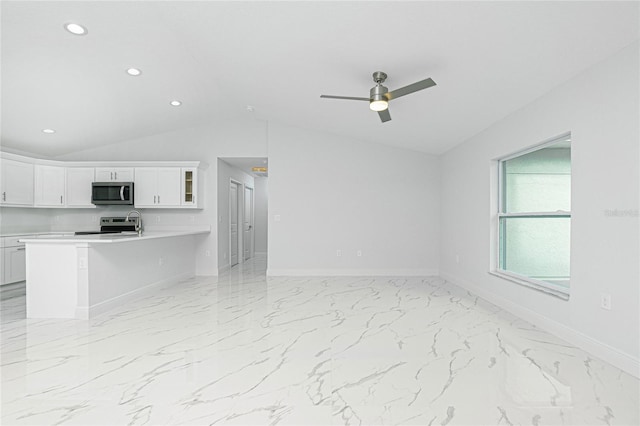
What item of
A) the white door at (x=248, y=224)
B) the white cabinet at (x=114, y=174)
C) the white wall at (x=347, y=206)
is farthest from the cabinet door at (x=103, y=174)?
the white door at (x=248, y=224)

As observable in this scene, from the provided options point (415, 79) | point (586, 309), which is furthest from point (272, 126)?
point (586, 309)

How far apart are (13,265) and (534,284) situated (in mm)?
6943

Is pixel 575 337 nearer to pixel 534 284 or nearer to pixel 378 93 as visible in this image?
pixel 534 284

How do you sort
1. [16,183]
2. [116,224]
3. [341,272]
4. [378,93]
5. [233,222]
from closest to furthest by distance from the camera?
[378,93] → [16,183] → [116,224] → [341,272] → [233,222]

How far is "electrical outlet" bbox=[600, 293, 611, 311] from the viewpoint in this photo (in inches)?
99.1

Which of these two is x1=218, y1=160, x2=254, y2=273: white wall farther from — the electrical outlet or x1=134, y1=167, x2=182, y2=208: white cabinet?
the electrical outlet

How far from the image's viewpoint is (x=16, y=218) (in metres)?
5.54

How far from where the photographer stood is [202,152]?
6348mm

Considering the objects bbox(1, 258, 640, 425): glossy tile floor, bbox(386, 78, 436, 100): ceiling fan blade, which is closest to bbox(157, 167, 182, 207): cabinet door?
bbox(1, 258, 640, 425): glossy tile floor

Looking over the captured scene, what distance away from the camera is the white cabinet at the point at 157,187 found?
593 cm

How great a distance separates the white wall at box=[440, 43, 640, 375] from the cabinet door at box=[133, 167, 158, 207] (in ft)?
17.9

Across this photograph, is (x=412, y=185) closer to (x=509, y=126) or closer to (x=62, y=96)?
(x=509, y=126)

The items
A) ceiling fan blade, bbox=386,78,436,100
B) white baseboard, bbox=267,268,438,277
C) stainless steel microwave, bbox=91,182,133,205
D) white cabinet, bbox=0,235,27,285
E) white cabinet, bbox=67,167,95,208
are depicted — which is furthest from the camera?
white baseboard, bbox=267,268,438,277

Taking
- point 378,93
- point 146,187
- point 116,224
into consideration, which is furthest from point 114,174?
point 378,93
